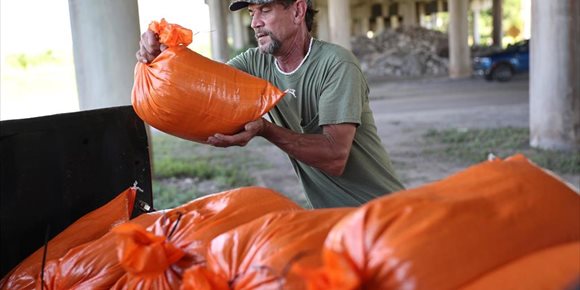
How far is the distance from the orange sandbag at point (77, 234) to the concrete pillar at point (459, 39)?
25.4 m

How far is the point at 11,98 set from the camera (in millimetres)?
20812

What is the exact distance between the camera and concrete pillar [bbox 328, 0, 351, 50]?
81.7 ft

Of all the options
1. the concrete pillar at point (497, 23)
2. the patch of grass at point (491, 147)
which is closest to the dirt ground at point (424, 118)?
the patch of grass at point (491, 147)

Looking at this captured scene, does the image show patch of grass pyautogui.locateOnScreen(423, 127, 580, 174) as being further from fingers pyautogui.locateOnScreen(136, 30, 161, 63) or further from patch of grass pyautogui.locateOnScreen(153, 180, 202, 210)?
fingers pyautogui.locateOnScreen(136, 30, 161, 63)

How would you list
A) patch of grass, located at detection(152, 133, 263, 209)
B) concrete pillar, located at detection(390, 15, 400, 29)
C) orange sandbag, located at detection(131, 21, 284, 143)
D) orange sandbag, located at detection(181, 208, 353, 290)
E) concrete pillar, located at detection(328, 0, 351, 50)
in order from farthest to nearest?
1. concrete pillar, located at detection(390, 15, 400, 29)
2. concrete pillar, located at detection(328, 0, 351, 50)
3. patch of grass, located at detection(152, 133, 263, 209)
4. orange sandbag, located at detection(131, 21, 284, 143)
5. orange sandbag, located at detection(181, 208, 353, 290)

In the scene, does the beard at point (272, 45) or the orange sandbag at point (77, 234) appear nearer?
the orange sandbag at point (77, 234)

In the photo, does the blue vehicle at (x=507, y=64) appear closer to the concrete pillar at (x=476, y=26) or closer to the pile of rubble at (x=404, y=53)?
the pile of rubble at (x=404, y=53)

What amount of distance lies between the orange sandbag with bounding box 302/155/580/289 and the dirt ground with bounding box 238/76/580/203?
245 inches

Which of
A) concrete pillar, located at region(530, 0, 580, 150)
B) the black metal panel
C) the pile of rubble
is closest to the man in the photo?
the black metal panel

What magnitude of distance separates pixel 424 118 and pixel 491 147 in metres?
4.60

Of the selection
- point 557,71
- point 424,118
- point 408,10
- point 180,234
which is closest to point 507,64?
point 424,118

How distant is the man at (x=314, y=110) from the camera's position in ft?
8.14

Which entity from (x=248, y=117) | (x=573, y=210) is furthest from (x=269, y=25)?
(x=573, y=210)

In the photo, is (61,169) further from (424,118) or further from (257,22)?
(424,118)
